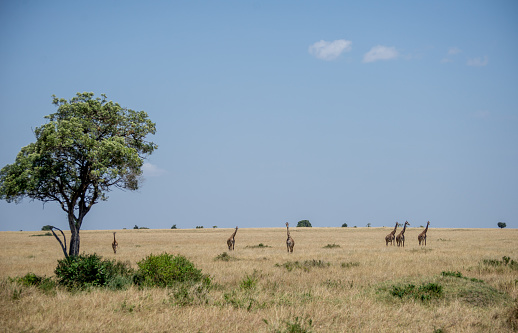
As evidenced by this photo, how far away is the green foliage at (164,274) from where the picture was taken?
13.7 meters

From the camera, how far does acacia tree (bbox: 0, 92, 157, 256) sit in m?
23.7

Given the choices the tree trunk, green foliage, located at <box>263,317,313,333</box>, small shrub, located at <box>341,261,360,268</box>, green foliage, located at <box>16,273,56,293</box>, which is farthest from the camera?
the tree trunk

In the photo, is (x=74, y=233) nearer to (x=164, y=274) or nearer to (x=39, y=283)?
(x=39, y=283)

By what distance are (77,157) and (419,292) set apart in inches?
807

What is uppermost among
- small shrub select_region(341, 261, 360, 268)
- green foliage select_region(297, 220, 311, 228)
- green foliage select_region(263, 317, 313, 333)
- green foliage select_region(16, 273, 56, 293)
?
green foliage select_region(16, 273, 56, 293)

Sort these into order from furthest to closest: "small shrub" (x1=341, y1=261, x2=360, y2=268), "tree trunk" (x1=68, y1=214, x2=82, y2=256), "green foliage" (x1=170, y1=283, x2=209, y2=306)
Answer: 1. "tree trunk" (x1=68, y1=214, x2=82, y2=256)
2. "small shrub" (x1=341, y1=261, x2=360, y2=268)
3. "green foliage" (x1=170, y1=283, x2=209, y2=306)

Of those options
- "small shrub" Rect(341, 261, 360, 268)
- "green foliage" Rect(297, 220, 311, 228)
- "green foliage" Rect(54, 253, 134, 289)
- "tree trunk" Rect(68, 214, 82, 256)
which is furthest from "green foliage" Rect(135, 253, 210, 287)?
"green foliage" Rect(297, 220, 311, 228)

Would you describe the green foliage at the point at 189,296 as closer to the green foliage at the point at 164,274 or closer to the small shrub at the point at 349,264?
the green foliage at the point at 164,274

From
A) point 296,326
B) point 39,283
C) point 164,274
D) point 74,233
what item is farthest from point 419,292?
point 74,233

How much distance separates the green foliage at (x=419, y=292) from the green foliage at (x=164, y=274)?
6.02m

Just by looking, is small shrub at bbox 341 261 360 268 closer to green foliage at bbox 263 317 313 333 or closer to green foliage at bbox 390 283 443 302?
green foliage at bbox 390 283 443 302

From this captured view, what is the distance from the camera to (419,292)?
1258 cm

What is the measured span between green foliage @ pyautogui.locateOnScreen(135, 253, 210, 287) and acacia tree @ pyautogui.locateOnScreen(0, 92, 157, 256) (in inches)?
426

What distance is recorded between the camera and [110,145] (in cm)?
2373
